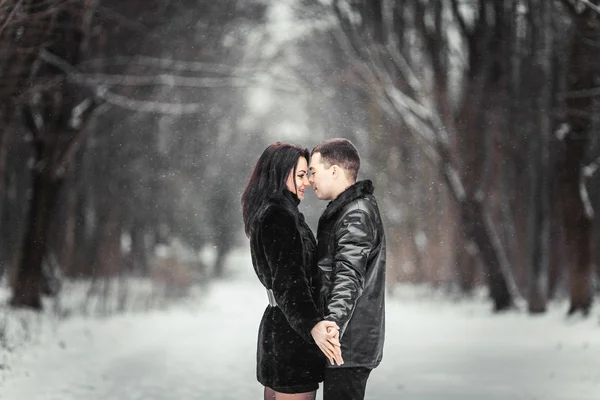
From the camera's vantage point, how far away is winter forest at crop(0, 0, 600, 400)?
47.3ft

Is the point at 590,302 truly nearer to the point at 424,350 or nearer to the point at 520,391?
the point at 424,350

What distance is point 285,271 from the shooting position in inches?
171

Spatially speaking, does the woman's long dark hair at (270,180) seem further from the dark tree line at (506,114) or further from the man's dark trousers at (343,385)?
the dark tree line at (506,114)

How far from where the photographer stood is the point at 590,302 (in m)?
14.3

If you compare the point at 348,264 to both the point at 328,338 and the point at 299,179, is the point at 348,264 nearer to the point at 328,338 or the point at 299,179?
the point at 328,338

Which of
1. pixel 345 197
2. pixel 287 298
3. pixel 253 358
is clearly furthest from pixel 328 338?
pixel 253 358

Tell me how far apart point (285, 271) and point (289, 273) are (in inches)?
0.8

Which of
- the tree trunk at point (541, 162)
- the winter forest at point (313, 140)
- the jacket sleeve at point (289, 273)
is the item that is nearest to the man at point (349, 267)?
the jacket sleeve at point (289, 273)

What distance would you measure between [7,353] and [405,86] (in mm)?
10401

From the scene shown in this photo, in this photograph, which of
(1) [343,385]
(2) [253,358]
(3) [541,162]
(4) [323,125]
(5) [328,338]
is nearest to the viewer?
(5) [328,338]

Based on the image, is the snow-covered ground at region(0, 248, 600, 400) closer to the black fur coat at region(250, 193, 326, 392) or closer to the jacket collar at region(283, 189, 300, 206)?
the black fur coat at region(250, 193, 326, 392)

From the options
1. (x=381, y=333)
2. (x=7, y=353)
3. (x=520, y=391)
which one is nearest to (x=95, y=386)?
(x=7, y=353)

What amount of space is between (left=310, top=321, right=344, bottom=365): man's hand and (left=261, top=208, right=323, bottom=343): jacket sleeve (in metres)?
0.04

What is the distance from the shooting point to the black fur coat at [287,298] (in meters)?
4.34
